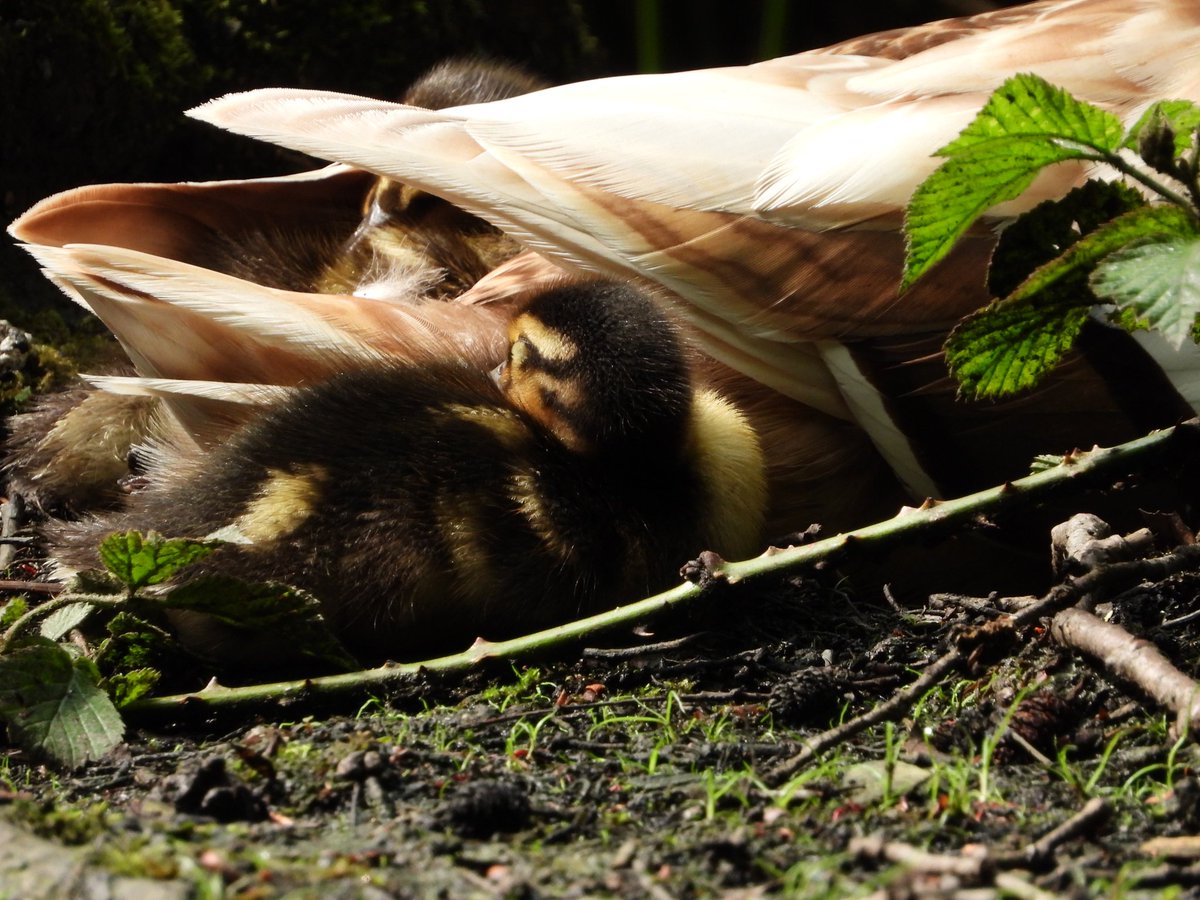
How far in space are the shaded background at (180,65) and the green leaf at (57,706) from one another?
1810 mm

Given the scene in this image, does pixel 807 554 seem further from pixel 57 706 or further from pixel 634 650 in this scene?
pixel 57 706

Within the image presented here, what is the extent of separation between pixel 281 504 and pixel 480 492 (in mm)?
277

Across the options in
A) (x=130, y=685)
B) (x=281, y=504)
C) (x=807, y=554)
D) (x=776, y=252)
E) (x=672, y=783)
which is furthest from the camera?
(x=776, y=252)

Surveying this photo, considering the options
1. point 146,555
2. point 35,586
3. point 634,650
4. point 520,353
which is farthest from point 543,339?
point 35,586

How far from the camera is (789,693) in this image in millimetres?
1486

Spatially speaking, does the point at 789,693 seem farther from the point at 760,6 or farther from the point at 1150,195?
the point at 760,6

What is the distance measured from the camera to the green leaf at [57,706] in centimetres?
139

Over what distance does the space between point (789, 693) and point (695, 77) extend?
1161 millimetres

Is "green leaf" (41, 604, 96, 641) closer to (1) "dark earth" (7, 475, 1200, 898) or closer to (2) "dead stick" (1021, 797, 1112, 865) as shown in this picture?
(1) "dark earth" (7, 475, 1200, 898)

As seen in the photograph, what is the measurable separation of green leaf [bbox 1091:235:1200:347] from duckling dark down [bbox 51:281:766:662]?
2.36 feet

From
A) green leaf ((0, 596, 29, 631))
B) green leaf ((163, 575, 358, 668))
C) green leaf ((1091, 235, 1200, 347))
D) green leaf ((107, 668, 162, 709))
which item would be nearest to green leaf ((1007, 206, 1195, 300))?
green leaf ((1091, 235, 1200, 347))

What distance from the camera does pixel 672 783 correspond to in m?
1.22

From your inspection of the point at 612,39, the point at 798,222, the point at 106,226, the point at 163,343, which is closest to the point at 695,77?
the point at 798,222

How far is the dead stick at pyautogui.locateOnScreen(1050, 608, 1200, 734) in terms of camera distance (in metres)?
1.25
